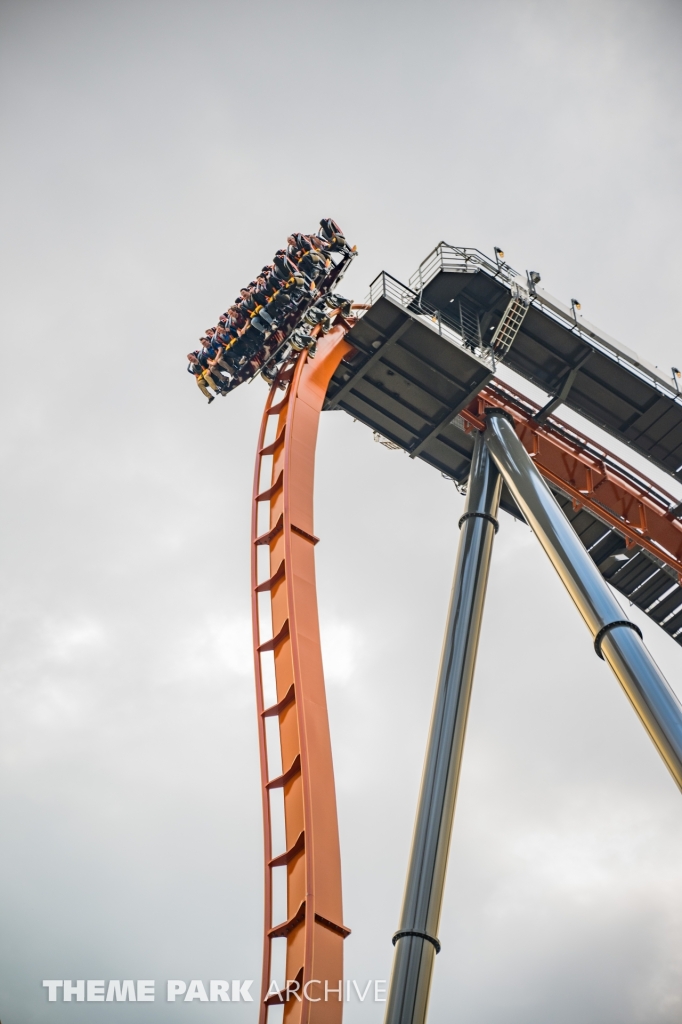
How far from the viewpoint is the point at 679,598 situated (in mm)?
17859

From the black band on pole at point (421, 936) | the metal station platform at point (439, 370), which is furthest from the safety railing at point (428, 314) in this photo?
the black band on pole at point (421, 936)

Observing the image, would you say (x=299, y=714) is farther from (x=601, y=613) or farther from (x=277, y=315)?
(x=277, y=315)

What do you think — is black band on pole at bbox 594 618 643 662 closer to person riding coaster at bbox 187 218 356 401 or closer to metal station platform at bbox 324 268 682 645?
metal station platform at bbox 324 268 682 645

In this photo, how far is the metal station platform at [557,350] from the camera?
15.4 metres

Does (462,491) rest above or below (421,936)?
above

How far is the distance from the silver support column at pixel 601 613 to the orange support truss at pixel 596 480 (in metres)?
2.09

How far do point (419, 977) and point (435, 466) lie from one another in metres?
9.60

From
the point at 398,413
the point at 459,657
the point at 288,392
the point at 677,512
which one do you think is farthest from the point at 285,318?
the point at 677,512

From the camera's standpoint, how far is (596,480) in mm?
16219

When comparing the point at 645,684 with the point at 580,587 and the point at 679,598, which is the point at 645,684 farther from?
the point at 679,598

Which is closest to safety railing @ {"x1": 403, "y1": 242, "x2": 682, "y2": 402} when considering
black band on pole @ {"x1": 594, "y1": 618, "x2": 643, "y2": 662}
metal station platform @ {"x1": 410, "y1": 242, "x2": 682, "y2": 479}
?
metal station platform @ {"x1": 410, "y1": 242, "x2": 682, "y2": 479}

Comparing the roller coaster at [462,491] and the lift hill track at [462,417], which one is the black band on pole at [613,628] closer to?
the roller coaster at [462,491]

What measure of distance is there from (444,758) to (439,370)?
6.50 m

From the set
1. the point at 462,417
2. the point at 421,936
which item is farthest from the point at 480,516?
the point at 421,936
